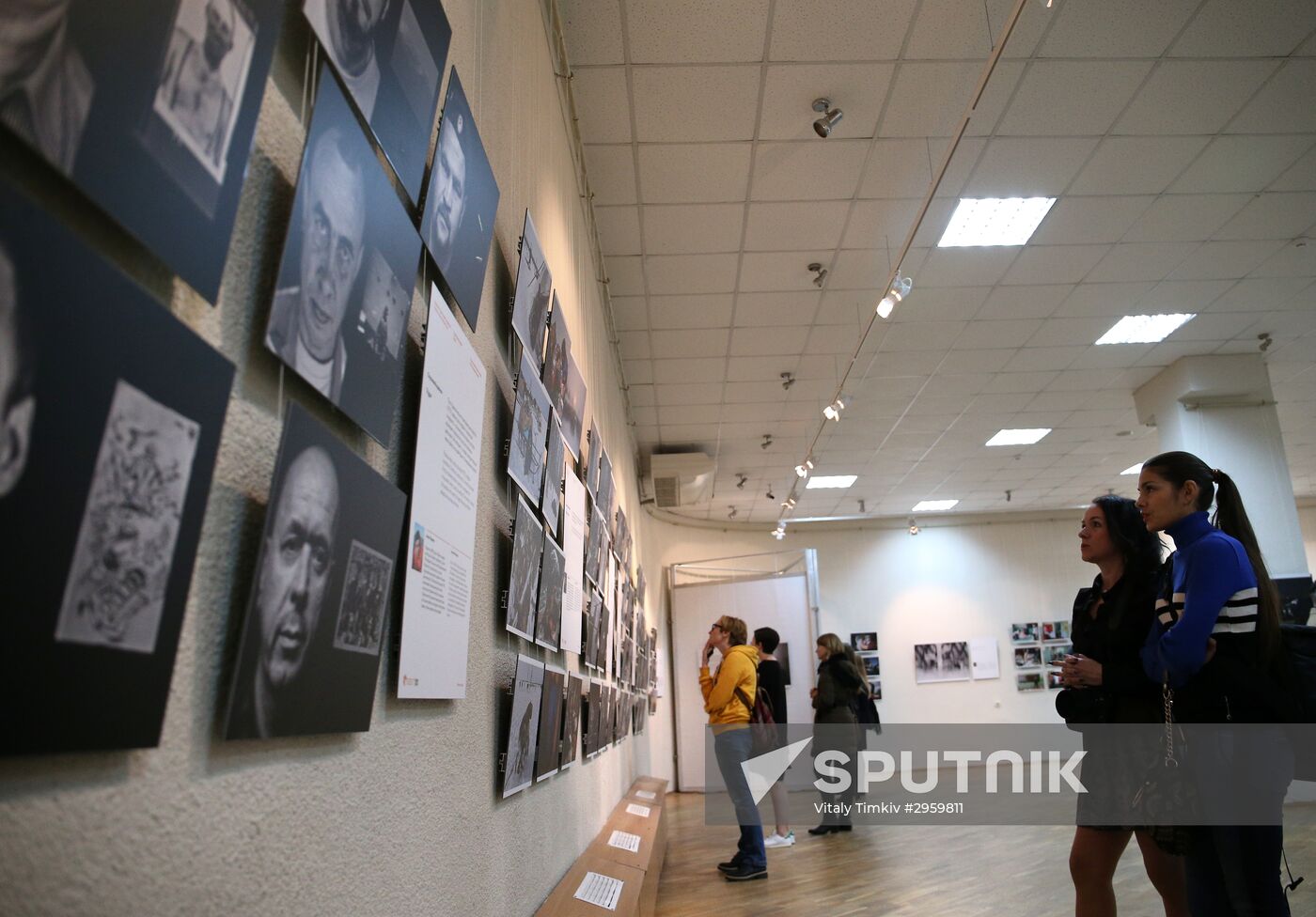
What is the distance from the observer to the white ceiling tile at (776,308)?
647 centimetres

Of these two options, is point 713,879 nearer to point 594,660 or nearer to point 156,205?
point 594,660

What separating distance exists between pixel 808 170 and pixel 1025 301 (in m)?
2.79

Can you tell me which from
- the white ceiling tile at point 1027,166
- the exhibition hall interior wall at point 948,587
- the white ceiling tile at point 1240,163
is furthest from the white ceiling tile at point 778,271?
the exhibition hall interior wall at point 948,587

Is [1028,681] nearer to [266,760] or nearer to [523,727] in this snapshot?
[523,727]

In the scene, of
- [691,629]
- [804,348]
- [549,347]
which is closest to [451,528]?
[549,347]

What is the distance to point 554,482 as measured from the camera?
2758 millimetres

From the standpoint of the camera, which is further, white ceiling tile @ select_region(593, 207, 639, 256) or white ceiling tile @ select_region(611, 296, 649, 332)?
white ceiling tile @ select_region(611, 296, 649, 332)

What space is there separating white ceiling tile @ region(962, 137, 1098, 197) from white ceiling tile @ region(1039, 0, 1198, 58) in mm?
644

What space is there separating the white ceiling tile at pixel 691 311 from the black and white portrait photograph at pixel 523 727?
4.45 m

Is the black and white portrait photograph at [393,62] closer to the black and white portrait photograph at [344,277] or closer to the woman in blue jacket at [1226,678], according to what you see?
the black and white portrait photograph at [344,277]

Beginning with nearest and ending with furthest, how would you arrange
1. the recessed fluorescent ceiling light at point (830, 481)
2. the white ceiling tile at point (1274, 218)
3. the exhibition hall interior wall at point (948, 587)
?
the white ceiling tile at point (1274, 218)
the recessed fluorescent ceiling light at point (830, 481)
the exhibition hall interior wall at point (948, 587)

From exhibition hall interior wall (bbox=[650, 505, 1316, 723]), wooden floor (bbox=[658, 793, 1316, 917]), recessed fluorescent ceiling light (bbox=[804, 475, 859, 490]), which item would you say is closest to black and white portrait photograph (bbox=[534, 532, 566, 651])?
wooden floor (bbox=[658, 793, 1316, 917])

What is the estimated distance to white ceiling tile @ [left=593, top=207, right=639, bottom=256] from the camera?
5.28 metres

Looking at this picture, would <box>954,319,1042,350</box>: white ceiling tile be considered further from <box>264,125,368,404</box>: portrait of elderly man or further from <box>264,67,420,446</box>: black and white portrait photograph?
<box>264,125,368,404</box>: portrait of elderly man
